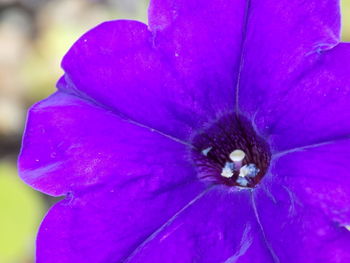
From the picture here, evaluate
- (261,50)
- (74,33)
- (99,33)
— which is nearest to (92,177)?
(99,33)

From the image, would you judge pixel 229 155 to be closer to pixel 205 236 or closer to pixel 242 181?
pixel 242 181

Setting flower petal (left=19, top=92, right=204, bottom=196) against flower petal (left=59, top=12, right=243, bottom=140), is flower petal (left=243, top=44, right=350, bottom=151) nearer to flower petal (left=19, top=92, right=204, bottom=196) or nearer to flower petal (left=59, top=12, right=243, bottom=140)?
flower petal (left=59, top=12, right=243, bottom=140)

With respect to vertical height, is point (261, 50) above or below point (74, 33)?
above

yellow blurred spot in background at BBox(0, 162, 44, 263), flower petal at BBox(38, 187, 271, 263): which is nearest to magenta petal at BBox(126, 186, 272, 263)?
flower petal at BBox(38, 187, 271, 263)

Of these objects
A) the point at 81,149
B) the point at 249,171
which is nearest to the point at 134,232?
the point at 81,149

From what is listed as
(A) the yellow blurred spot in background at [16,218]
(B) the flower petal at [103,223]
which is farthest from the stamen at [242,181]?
(A) the yellow blurred spot in background at [16,218]

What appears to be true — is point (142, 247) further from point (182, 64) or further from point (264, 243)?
point (182, 64)

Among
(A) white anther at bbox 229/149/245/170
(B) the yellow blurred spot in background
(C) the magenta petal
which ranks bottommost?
(B) the yellow blurred spot in background
